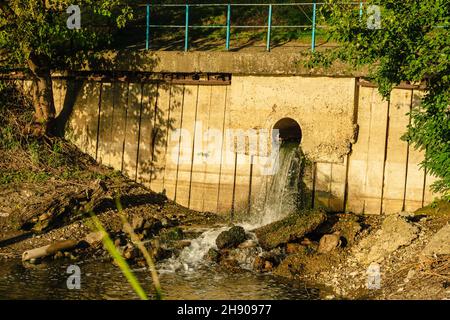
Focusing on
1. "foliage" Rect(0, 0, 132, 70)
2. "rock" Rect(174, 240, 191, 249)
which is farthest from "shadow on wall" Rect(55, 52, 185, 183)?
"rock" Rect(174, 240, 191, 249)

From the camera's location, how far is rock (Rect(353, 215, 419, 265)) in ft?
36.1

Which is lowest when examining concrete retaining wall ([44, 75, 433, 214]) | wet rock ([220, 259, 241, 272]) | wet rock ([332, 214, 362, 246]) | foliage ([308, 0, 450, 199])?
wet rock ([220, 259, 241, 272])

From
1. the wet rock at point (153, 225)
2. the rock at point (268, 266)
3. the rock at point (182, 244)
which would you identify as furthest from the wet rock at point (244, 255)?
the wet rock at point (153, 225)

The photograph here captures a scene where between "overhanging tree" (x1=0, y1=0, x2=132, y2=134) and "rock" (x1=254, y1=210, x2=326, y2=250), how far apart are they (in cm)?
503

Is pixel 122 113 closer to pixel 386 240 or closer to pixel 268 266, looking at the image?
pixel 268 266

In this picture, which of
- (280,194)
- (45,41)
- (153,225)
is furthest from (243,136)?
(45,41)

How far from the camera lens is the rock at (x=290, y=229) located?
1196 centimetres

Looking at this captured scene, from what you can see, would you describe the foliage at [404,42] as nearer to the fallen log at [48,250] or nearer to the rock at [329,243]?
the rock at [329,243]

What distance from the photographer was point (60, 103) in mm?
15906

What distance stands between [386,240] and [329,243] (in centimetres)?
94

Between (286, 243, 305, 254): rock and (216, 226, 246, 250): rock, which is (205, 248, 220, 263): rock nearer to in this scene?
(216, 226, 246, 250): rock

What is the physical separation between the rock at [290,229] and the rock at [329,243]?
42 centimetres
